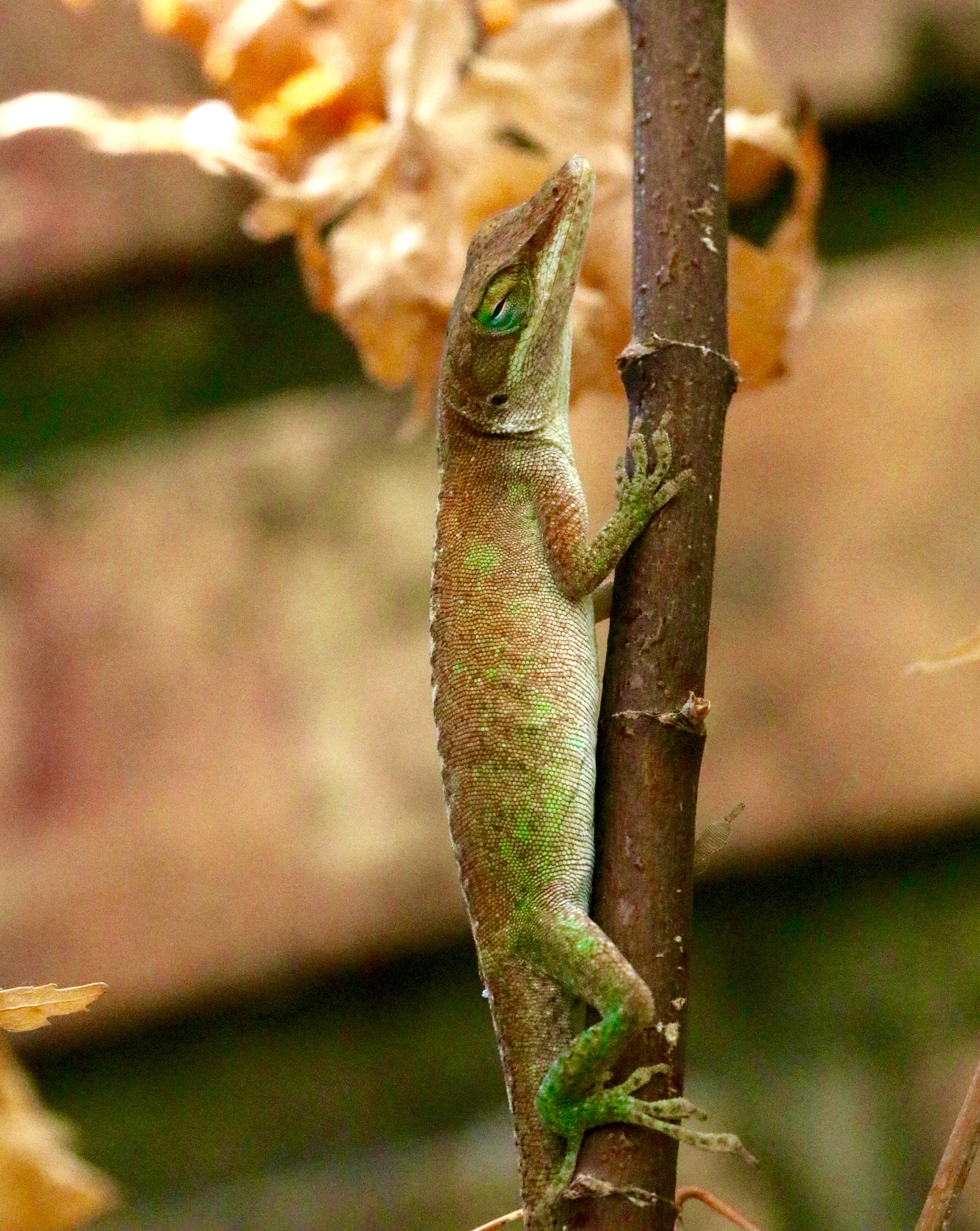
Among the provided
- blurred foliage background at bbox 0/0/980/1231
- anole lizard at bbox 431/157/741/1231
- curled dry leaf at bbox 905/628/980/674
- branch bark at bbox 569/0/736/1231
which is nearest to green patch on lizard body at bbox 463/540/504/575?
anole lizard at bbox 431/157/741/1231

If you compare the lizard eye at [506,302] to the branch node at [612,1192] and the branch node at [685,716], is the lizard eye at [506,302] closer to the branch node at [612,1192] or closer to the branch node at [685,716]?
the branch node at [685,716]

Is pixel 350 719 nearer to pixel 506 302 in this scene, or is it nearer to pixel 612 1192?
pixel 506 302

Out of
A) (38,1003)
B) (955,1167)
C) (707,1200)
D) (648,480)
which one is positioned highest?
(648,480)

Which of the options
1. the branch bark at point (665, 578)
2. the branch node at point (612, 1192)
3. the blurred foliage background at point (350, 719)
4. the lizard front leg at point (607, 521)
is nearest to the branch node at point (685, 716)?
the branch bark at point (665, 578)

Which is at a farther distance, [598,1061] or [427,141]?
[427,141]

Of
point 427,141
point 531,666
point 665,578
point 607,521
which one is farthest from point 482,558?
point 427,141

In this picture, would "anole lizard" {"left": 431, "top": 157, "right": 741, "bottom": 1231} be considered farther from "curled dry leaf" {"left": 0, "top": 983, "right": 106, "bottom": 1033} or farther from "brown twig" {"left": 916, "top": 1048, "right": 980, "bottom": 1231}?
"curled dry leaf" {"left": 0, "top": 983, "right": 106, "bottom": 1033}

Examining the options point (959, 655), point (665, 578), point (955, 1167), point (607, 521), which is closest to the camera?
point (955, 1167)
